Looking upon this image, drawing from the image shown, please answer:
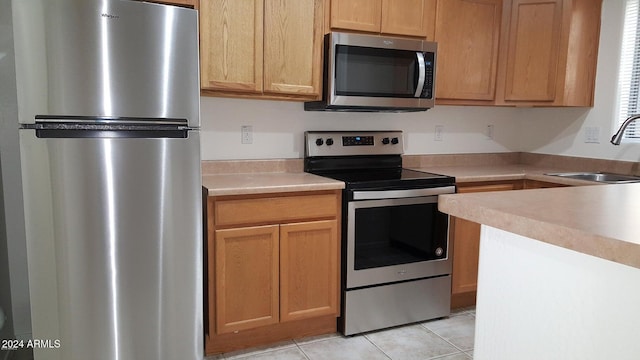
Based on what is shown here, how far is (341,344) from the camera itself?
252 centimetres

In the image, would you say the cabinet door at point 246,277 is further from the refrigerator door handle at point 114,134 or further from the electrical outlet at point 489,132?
the electrical outlet at point 489,132

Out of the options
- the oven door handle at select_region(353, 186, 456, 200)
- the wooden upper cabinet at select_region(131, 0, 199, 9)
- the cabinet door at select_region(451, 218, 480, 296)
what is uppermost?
the wooden upper cabinet at select_region(131, 0, 199, 9)

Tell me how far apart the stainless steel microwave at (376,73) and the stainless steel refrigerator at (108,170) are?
2.81 ft

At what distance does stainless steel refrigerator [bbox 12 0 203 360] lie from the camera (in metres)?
1.77

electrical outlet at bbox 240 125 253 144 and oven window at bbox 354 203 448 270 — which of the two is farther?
electrical outlet at bbox 240 125 253 144

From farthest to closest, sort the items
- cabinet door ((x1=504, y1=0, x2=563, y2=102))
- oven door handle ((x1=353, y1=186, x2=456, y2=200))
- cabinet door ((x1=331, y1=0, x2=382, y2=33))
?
cabinet door ((x1=504, y1=0, x2=563, y2=102)) < cabinet door ((x1=331, y1=0, x2=382, y2=33)) < oven door handle ((x1=353, y1=186, x2=456, y2=200))

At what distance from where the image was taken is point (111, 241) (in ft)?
6.22

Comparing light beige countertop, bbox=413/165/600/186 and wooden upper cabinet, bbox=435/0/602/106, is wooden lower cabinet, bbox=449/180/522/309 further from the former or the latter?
wooden upper cabinet, bbox=435/0/602/106

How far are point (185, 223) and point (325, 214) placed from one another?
0.76 m

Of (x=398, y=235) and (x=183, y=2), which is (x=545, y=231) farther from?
(x=183, y=2)

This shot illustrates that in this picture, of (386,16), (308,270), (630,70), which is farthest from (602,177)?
(308,270)

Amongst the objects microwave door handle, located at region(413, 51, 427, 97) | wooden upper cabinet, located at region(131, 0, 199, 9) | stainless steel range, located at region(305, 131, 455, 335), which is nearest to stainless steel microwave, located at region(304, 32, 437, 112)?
microwave door handle, located at region(413, 51, 427, 97)

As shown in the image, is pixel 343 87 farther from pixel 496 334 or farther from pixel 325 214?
pixel 496 334

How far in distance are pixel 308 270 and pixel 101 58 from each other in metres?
1.42
